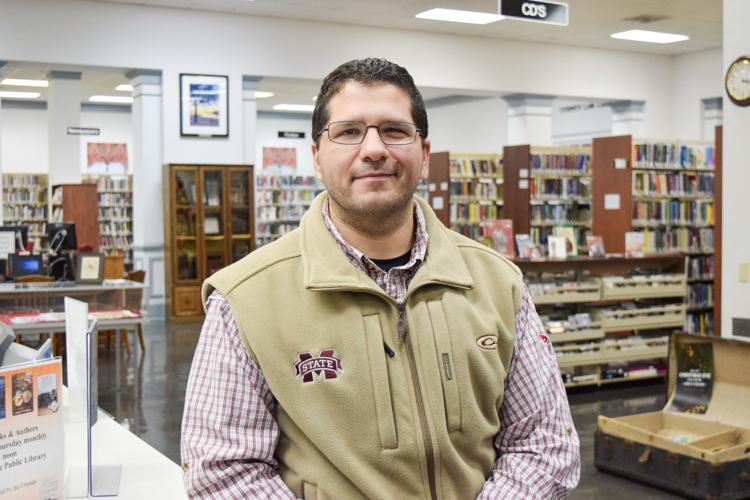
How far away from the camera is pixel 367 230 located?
1845mm

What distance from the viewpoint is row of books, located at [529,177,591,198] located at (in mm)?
11766

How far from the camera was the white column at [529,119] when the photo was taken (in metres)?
15.3

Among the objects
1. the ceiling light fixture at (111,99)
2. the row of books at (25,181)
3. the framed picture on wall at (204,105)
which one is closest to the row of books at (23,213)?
the row of books at (25,181)

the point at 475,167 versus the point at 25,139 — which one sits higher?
the point at 25,139

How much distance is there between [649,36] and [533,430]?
46.3 ft

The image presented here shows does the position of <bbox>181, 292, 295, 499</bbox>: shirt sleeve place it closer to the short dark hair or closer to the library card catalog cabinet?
the short dark hair

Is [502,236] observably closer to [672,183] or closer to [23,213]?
[672,183]

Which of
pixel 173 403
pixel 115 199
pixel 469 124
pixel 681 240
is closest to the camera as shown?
pixel 173 403

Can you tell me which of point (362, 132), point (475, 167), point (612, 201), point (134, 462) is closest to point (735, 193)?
point (612, 201)

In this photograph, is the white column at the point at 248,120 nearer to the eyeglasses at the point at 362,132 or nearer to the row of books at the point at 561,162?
the row of books at the point at 561,162

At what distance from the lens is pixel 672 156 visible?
10.2 meters

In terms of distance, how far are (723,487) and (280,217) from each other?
478 inches

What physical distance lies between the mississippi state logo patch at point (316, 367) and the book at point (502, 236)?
6463 millimetres

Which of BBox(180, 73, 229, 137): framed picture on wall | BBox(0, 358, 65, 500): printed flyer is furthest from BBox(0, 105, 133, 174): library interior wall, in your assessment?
BBox(0, 358, 65, 500): printed flyer
